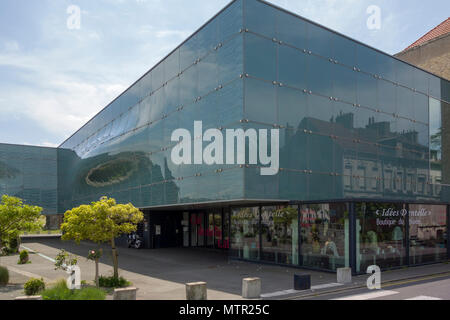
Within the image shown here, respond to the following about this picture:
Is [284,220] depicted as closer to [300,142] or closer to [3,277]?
[300,142]

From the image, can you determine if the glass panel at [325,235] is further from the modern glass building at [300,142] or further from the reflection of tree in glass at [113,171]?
the reflection of tree in glass at [113,171]

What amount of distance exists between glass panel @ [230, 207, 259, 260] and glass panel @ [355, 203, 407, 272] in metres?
6.13

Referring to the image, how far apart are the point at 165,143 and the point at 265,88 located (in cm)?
909

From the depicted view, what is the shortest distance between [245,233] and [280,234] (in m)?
2.74

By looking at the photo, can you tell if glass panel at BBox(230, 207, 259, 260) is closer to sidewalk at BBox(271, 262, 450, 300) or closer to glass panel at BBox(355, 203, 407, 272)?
glass panel at BBox(355, 203, 407, 272)

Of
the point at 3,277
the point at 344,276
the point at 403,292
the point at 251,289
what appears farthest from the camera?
the point at 3,277

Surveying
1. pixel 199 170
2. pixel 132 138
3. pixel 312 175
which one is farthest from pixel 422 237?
pixel 132 138

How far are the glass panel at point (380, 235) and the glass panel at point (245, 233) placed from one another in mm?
6133

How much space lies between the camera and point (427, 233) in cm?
2159

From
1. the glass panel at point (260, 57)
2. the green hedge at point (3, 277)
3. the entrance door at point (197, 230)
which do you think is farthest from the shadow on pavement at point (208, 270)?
the glass panel at point (260, 57)

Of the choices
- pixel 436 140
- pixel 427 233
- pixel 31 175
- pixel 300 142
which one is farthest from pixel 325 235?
pixel 31 175

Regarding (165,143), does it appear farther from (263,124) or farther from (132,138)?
(263,124)

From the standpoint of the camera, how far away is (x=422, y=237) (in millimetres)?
21125

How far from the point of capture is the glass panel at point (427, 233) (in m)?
20.6
